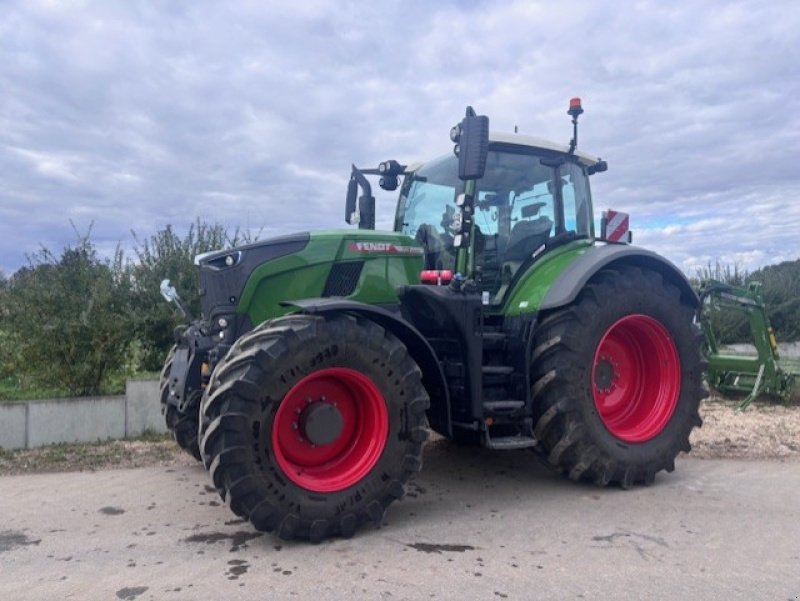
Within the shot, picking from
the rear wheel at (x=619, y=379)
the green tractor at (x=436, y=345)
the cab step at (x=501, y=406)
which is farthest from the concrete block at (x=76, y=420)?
the rear wheel at (x=619, y=379)

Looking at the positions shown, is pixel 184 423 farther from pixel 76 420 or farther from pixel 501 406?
pixel 501 406

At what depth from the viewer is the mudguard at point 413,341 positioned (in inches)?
168

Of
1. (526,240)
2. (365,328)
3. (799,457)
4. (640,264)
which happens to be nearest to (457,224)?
(526,240)

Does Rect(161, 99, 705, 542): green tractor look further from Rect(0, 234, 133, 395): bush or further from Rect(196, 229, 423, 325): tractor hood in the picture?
Rect(0, 234, 133, 395): bush

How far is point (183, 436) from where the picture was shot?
5.45 m

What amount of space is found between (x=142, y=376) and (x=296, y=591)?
5312 millimetres

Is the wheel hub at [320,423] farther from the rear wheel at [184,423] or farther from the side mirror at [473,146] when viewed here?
the side mirror at [473,146]

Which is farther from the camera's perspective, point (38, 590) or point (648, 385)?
point (648, 385)

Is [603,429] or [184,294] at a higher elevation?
[184,294]

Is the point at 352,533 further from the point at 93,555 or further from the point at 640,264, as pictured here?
the point at 640,264

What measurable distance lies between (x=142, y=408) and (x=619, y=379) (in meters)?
4.68

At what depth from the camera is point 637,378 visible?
19.3 ft

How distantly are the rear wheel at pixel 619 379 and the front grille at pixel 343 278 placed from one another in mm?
1431

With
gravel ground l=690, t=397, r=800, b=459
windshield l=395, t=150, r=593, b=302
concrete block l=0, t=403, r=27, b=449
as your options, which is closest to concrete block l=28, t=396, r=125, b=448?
concrete block l=0, t=403, r=27, b=449
